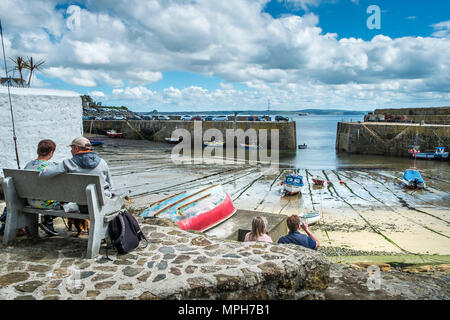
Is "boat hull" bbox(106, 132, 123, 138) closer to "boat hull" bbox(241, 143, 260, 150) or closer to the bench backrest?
"boat hull" bbox(241, 143, 260, 150)

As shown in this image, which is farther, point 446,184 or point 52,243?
Result: point 446,184

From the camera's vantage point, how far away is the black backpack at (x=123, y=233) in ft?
12.9

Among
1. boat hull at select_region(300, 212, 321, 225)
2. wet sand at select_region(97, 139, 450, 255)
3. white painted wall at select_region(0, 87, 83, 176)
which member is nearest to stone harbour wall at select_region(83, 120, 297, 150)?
wet sand at select_region(97, 139, 450, 255)

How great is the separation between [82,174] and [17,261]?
123cm

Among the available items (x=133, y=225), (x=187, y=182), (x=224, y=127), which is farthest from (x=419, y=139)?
(x=133, y=225)

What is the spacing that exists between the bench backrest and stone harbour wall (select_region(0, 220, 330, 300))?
0.68 m

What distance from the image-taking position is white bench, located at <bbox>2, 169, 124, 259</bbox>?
3.71 meters

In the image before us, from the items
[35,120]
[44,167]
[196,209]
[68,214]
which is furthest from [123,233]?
[35,120]

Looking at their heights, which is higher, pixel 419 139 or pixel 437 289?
pixel 419 139

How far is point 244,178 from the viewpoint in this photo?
21.4m

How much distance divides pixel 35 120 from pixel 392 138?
36.9 meters

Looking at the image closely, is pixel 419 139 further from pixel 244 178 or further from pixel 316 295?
pixel 316 295

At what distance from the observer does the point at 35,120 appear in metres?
8.42

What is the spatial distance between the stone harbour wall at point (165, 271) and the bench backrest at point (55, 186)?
685mm
